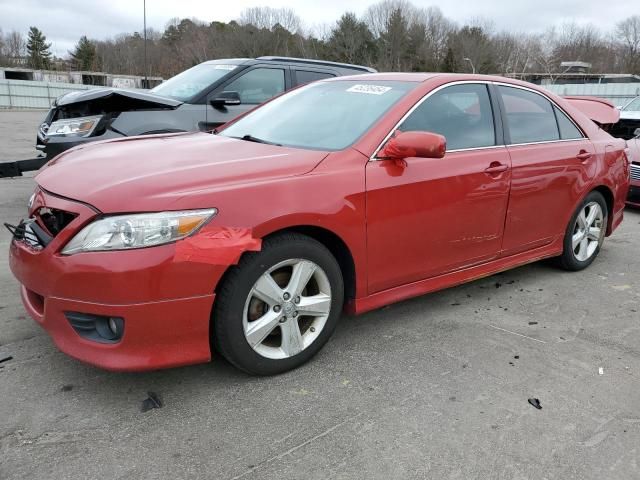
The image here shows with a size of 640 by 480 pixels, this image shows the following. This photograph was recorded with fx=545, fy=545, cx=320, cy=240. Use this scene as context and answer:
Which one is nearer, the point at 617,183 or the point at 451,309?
the point at 451,309

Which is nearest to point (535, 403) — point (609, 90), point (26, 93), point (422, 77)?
point (422, 77)

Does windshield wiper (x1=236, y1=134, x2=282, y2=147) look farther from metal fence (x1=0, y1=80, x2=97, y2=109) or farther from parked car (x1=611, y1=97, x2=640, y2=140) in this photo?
metal fence (x1=0, y1=80, x2=97, y2=109)

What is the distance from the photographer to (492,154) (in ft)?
11.9

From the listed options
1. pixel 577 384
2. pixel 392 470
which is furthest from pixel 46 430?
pixel 577 384

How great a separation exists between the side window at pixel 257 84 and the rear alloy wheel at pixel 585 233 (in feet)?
12.6

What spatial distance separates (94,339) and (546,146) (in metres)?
3.36

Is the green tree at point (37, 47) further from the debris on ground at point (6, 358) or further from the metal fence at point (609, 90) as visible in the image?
the debris on ground at point (6, 358)

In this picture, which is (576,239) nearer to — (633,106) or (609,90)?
(633,106)

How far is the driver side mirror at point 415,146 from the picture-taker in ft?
9.75

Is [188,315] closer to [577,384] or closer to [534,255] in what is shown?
[577,384]

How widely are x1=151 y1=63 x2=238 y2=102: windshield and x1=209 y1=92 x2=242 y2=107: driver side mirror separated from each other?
0.92 feet

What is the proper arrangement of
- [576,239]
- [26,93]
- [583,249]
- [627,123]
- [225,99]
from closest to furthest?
[576,239] < [583,249] < [225,99] < [627,123] < [26,93]

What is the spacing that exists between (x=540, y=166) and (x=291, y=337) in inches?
91.4

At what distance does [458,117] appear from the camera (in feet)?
11.8
